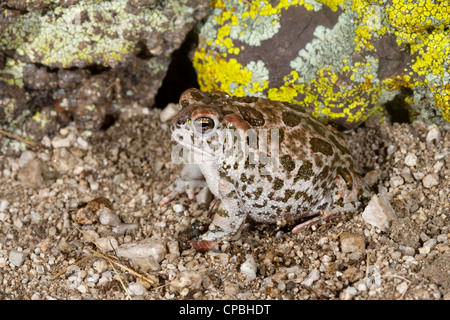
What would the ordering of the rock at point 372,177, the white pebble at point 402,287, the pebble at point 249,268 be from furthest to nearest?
the rock at point 372,177 < the pebble at point 249,268 < the white pebble at point 402,287

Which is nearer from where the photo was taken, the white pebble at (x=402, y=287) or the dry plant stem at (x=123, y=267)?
the white pebble at (x=402, y=287)

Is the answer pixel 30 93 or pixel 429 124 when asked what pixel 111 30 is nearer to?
pixel 30 93

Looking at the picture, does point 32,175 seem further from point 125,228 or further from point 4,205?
point 125,228

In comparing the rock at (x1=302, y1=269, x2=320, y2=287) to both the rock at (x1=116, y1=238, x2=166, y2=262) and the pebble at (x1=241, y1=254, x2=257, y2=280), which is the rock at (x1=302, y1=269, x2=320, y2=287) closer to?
the pebble at (x1=241, y1=254, x2=257, y2=280)

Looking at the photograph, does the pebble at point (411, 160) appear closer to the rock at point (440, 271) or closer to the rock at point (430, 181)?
the rock at point (430, 181)

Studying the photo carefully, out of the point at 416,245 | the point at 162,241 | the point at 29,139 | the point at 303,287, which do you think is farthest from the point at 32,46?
the point at 416,245

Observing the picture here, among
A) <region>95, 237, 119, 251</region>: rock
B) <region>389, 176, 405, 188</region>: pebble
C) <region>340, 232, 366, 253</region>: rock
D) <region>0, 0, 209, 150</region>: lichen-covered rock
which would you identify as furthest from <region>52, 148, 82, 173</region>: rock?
<region>389, 176, 405, 188</region>: pebble

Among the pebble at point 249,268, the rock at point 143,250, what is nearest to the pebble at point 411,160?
the pebble at point 249,268
